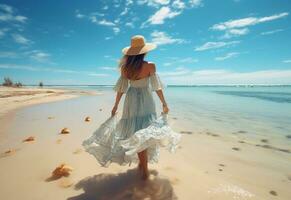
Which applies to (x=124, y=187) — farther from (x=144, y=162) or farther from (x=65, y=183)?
(x=65, y=183)

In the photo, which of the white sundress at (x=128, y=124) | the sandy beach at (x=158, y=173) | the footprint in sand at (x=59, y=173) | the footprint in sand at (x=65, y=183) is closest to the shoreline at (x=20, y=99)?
the sandy beach at (x=158, y=173)

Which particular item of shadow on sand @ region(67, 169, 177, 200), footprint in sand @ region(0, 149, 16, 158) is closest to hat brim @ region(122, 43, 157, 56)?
shadow on sand @ region(67, 169, 177, 200)

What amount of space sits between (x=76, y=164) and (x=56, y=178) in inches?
24.6

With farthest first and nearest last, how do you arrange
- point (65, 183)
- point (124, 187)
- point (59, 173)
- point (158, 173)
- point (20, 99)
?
point (20, 99) < point (158, 173) < point (59, 173) < point (65, 183) < point (124, 187)

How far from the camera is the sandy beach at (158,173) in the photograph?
10.9 ft

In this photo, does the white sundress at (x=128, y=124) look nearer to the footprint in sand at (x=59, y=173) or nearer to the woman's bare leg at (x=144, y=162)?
the woman's bare leg at (x=144, y=162)

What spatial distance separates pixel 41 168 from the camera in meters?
4.14

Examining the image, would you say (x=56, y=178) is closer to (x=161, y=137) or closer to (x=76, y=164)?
(x=76, y=164)

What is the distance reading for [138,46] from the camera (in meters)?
3.52

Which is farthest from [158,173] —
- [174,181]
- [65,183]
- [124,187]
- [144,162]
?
[65,183]

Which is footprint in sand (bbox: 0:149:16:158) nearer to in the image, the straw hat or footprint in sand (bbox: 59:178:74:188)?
footprint in sand (bbox: 59:178:74:188)

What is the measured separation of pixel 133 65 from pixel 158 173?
5.98 feet

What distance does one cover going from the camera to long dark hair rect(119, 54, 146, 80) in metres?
3.49

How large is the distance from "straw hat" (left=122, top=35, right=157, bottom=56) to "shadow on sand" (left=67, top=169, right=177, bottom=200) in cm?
194
